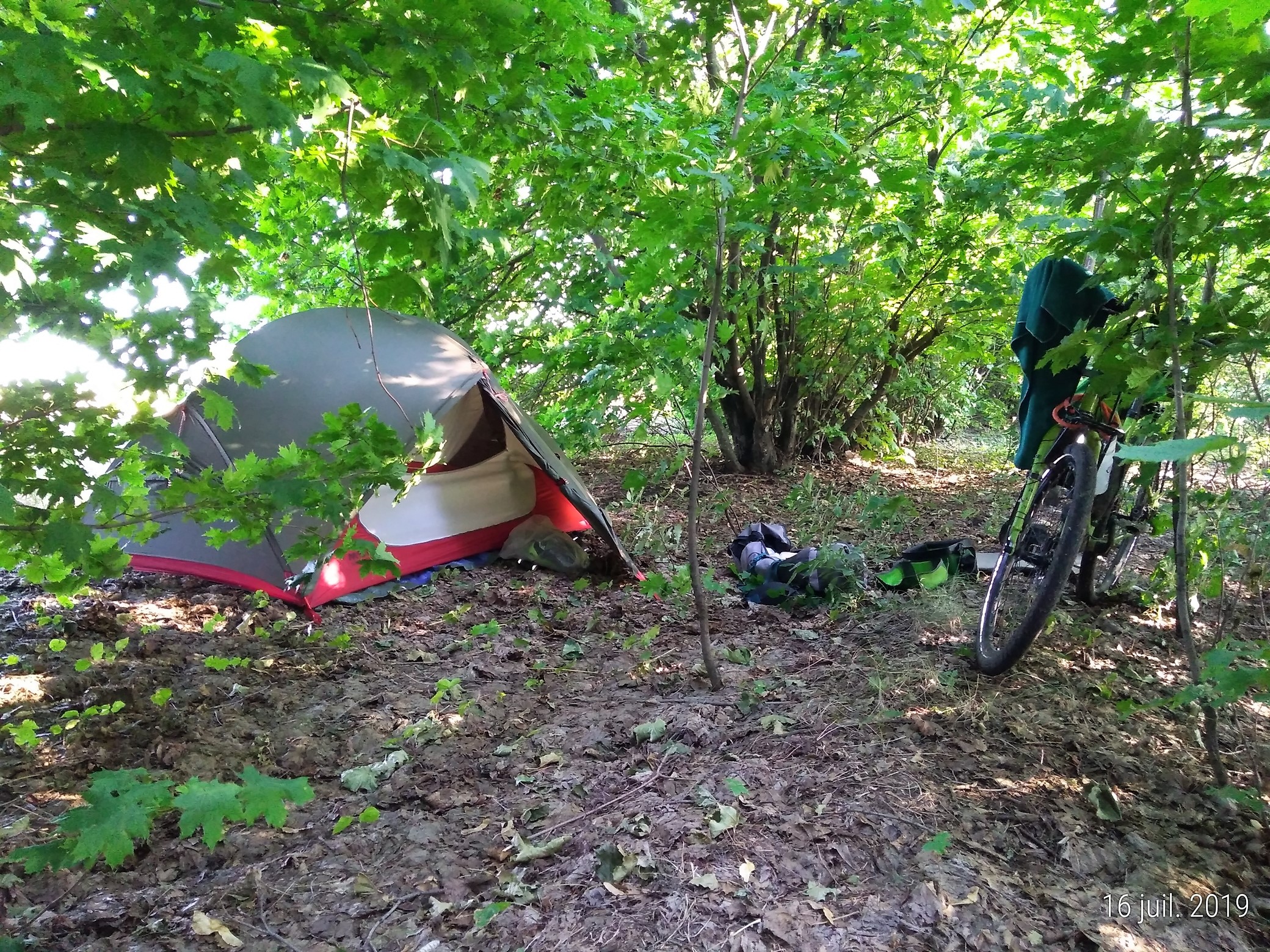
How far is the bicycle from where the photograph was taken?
230 cm

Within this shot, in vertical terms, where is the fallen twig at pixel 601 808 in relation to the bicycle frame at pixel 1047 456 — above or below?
below

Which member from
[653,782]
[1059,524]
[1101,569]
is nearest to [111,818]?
[653,782]

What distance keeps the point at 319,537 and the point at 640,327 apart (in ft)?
7.75

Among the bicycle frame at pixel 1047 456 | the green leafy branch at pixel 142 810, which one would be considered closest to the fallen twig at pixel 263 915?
the green leafy branch at pixel 142 810

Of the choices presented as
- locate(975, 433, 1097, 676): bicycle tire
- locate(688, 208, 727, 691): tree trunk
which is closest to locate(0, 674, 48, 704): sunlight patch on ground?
locate(688, 208, 727, 691): tree trunk

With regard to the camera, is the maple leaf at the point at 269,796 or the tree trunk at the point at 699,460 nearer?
the maple leaf at the point at 269,796

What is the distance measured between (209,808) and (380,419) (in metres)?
2.98

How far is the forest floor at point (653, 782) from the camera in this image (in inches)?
63.6

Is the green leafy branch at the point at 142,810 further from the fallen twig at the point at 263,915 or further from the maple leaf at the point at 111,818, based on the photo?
the fallen twig at the point at 263,915

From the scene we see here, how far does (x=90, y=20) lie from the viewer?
1.46 m

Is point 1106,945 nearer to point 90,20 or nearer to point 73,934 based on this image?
point 73,934

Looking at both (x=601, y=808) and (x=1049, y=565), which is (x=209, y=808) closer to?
(x=601, y=808)

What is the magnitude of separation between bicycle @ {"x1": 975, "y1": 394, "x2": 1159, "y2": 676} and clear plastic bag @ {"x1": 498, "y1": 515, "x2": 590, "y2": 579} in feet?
8.71

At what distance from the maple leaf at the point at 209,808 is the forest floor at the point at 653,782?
52cm
